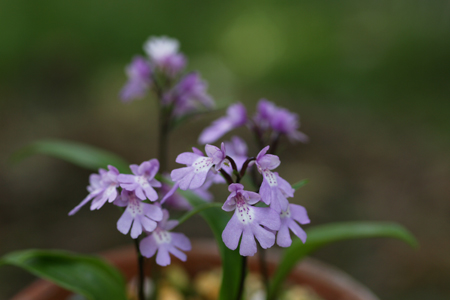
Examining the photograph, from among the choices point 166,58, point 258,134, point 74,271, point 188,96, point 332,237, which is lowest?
point 74,271

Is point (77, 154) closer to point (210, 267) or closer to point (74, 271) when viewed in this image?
point (74, 271)

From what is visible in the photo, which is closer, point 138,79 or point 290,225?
point 290,225

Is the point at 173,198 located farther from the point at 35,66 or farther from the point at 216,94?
the point at 35,66

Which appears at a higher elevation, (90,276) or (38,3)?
(38,3)

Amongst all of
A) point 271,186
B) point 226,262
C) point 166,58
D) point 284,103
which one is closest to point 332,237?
point 226,262

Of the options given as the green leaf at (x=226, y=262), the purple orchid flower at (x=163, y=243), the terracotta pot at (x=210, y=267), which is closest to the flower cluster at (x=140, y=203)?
the purple orchid flower at (x=163, y=243)

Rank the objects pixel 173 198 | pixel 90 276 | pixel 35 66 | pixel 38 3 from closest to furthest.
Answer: pixel 90 276, pixel 173 198, pixel 35 66, pixel 38 3

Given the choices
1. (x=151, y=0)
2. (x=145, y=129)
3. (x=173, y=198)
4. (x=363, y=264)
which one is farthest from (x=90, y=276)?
(x=151, y=0)
